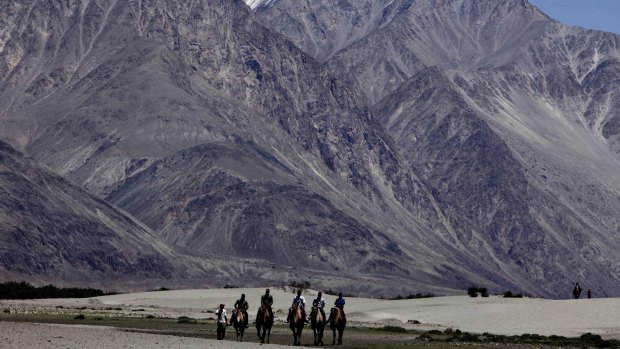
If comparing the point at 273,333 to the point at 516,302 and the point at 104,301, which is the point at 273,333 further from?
the point at 104,301

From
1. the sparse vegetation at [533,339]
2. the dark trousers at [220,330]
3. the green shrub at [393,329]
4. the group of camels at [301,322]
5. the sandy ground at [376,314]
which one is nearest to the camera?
the sandy ground at [376,314]

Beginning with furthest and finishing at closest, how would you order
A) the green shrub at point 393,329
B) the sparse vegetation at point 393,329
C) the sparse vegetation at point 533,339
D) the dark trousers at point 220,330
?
1. the sparse vegetation at point 393,329
2. the green shrub at point 393,329
3. the sparse vegetation at point 533,339
4. the dark trousers at point 220,330

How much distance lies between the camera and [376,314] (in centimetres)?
11988

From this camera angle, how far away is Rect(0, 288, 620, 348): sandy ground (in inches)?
2758

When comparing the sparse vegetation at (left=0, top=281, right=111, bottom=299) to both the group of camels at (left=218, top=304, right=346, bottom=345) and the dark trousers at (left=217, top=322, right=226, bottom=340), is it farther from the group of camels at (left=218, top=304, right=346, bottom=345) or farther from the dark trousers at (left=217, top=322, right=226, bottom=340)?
the group of camels at (left=218, top=304, right=346, bottom=345)

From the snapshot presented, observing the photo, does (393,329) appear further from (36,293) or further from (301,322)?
(36,293)

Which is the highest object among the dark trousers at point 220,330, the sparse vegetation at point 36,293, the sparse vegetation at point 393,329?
the sparse vegetation at point 36,293

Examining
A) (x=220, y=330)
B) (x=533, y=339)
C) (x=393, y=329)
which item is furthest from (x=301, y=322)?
(x=393, y=329)

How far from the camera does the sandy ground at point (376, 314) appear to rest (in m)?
70.1

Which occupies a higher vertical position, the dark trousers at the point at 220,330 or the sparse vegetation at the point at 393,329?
the sparse vegetation at the point at 393,329

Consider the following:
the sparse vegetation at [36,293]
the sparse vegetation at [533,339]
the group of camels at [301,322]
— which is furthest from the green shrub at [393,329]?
the sparse vegetation at [36,293]

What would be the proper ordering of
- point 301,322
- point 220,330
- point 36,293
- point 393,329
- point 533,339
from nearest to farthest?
1. point 301,322
2. point 220,330
3. point 533,339
4. point 393,329
5. point 36,293

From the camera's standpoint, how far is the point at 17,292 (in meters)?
153

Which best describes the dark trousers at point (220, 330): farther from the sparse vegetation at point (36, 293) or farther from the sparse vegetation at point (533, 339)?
the sparse vegetation at point (36, 293)
